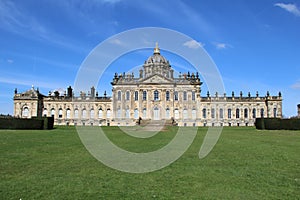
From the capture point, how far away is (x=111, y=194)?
580 cm

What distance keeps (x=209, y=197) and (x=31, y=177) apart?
4473 mm

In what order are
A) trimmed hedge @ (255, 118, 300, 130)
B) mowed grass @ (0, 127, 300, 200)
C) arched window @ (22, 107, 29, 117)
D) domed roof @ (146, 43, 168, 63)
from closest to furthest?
mowed grass @ (0, 127, 300, 200) → trimmed hedge @ (255, 118, 300, 130) → arched window @ (22, 107, 29, 117) → domed roof @ (146, 43, 168, 63)

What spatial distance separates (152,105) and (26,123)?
26352 millimetres

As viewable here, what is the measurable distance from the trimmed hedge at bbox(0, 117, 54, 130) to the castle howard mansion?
21.4m

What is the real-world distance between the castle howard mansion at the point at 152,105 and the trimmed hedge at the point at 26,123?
21.4m

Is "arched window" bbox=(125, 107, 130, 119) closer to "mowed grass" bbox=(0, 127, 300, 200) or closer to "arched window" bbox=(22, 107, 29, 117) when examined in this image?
"arched window" bbox=(22, 107, 29, 117)

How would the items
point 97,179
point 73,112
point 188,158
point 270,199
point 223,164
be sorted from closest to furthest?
point 270,199
point 97,179
point 223,164
point 188,158
point 73,112

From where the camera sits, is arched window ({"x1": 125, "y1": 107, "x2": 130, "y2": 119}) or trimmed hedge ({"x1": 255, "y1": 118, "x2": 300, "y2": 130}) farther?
arched window ({"x1": 125, "y1": 107, "x2": 130, "y2": 119})

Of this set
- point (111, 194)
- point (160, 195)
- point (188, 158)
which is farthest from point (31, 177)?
point (188, 158)

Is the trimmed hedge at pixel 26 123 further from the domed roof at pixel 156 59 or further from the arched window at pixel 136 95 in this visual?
the domed roof at pixel 156 59

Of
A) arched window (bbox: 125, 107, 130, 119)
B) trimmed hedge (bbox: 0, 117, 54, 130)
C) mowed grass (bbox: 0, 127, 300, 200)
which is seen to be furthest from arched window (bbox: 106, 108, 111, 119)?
mowed grass (bbox: 0, 127, 300, 200)

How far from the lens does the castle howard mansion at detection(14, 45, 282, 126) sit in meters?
52.2

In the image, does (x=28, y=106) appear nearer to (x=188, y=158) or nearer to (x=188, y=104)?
(x=188, y=104)

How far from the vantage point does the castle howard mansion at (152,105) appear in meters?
52.2
